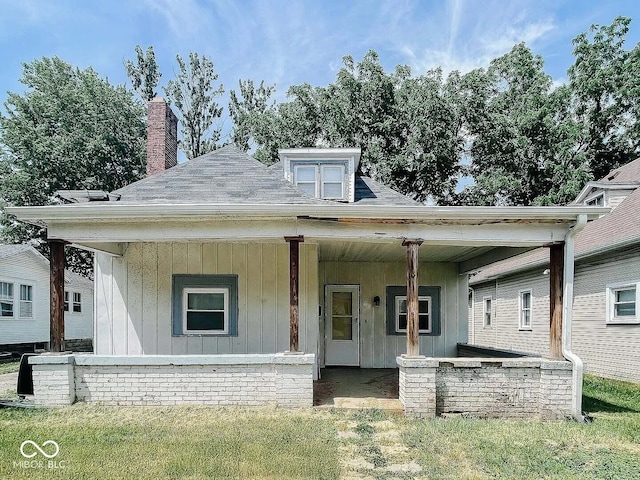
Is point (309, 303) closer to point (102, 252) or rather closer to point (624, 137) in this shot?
point (102, 252)

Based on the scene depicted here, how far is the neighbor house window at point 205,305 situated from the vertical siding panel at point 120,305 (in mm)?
945

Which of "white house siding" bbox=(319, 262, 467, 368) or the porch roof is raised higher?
the porch roof

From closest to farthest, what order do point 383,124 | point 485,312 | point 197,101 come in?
point 485,312, point 383,124, point 197,101

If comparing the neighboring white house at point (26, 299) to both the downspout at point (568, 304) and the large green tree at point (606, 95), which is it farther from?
the large green tree at point (606, 95)

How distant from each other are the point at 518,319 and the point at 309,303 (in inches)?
367

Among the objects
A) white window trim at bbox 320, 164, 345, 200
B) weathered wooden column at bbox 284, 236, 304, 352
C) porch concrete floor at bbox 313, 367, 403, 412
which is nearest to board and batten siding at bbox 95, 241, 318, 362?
porch concrete floor at bbox 313, 367, 403, 412

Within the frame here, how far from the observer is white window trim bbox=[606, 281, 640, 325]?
9.63 metres

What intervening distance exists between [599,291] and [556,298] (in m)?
5.25

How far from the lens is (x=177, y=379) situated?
693cm

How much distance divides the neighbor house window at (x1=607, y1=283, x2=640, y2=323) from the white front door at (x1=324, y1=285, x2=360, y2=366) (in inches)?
225

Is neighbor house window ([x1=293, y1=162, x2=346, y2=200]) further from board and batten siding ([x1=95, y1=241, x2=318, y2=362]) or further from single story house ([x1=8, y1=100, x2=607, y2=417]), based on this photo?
board and batten siding ([x1=95, y1=241, x2=318, y2=362])

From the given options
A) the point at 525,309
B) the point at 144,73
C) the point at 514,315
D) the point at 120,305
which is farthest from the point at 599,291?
the point at 144,73

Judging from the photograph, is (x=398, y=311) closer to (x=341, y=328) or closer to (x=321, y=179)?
(x=341, y=328)

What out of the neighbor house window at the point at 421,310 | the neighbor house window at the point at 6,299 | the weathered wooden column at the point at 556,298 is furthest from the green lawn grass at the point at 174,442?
the neighbor house window at the point at 6,299
